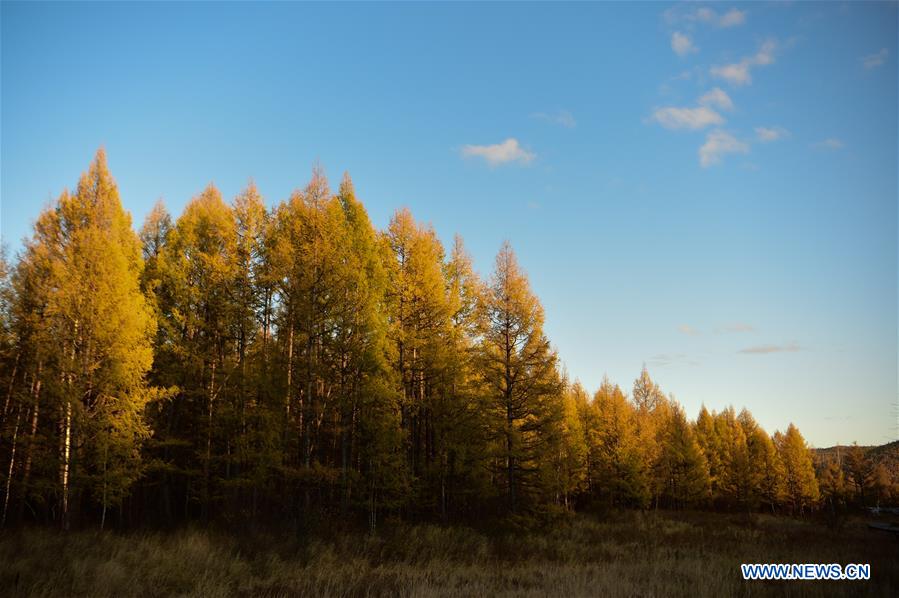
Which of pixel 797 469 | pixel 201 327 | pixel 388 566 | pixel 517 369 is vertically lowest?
pixel 797 469

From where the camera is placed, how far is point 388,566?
12.2 metres

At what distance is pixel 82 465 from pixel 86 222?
8077mm

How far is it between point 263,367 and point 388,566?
8.18 meters

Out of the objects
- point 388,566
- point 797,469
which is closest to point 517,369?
point 388,566

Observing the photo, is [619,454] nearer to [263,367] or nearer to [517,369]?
[517,369]

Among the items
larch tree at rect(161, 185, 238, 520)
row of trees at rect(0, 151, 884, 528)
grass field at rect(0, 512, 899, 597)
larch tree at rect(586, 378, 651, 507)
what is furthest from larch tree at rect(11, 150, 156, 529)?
larch tree at rect(586, 378, 651, 507)

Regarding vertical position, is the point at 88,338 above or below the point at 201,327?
below

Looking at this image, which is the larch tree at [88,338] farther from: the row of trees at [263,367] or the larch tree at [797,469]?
the larch tree at [797,469]

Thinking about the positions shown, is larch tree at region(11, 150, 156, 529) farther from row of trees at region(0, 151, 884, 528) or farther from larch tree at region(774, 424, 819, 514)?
larch tree at region(774, 424, 819, 514)

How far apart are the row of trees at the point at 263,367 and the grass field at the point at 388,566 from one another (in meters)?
2.29

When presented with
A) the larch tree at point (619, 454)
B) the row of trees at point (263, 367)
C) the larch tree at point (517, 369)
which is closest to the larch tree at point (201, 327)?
the row of trees at point (263, 367)

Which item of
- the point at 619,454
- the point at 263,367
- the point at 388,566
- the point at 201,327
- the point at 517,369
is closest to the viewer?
the point at 388,566

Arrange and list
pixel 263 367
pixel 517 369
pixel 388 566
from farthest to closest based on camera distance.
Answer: pixel 517 369, pixel 263 367, pixel 388 566

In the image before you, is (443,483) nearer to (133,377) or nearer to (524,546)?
(524,546)
